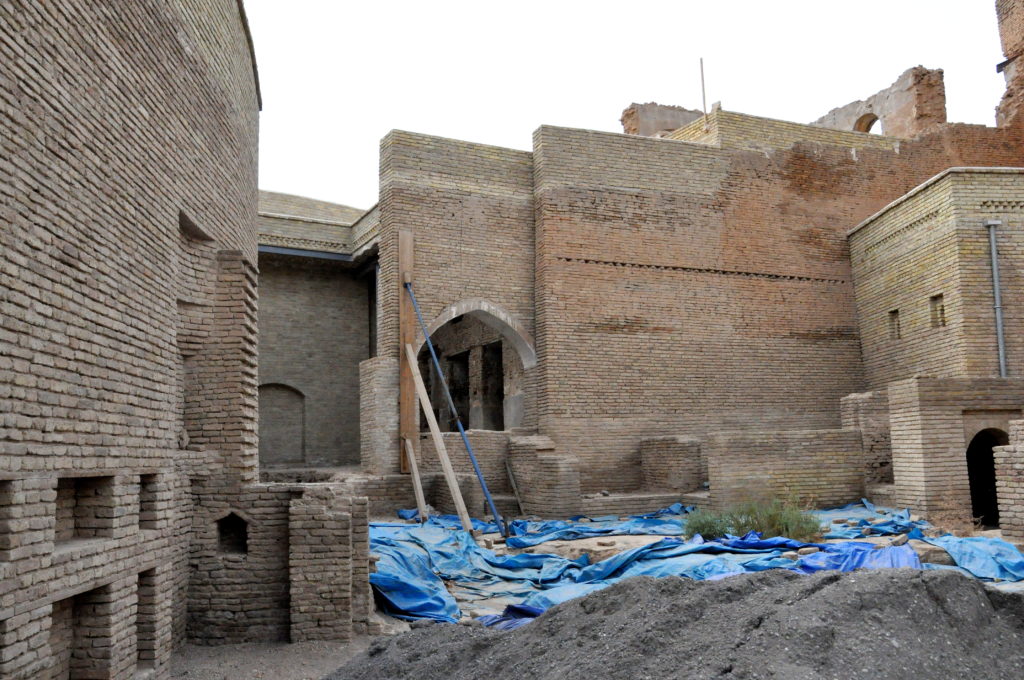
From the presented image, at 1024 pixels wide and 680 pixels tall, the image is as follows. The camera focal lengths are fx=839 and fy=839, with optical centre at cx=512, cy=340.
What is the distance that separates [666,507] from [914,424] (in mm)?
3957

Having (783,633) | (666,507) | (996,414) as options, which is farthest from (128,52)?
(996,414)

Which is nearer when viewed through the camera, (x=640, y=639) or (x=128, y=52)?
(x=640, y=639)

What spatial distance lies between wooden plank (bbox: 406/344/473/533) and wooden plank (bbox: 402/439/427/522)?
1.42 ft

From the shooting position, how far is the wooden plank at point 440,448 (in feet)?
37.3

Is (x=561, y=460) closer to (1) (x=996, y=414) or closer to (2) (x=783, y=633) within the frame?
(1) (x=996, y=414)

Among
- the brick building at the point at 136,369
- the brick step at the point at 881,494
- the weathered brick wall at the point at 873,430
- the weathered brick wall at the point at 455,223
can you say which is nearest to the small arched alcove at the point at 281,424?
the weathered brick wall at the point at 455,223

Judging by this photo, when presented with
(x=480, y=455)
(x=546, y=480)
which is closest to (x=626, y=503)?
(x=546, y=480)

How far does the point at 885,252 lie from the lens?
1600 centimetres

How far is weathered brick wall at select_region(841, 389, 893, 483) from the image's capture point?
44.9ft

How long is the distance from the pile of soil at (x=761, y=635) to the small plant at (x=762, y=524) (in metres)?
4.67

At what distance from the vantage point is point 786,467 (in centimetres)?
1311

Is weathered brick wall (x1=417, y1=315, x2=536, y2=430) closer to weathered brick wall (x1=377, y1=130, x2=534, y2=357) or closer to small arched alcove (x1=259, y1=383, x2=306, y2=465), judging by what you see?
weathered brick wall (x1=377, y1=130, x2=534, y2=357)

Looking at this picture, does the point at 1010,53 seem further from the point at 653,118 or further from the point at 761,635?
the point at 761,635

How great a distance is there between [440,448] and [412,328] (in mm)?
2698
